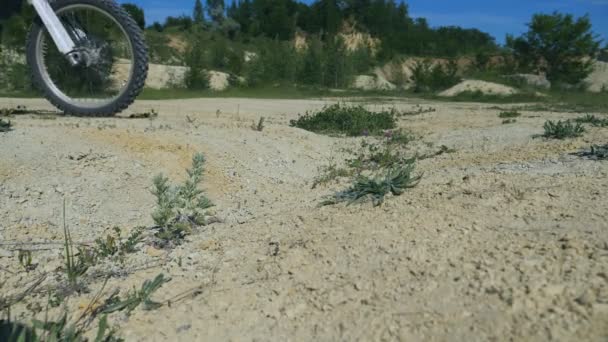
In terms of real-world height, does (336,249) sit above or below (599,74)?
below

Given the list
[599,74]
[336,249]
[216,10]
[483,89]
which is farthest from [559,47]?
[216,10]

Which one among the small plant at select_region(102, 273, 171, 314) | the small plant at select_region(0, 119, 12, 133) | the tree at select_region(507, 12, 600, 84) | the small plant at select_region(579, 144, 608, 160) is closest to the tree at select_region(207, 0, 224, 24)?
the tree at select_region(507, 12, 600, 84)

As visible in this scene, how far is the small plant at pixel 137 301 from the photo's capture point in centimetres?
201

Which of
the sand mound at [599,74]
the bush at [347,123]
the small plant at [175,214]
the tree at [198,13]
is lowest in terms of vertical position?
the small plant at [175,214]

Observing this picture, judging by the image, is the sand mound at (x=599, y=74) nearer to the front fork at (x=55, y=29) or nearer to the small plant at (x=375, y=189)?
the front fork at (x=55, y=29)

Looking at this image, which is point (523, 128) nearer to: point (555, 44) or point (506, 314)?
point (506, 314)

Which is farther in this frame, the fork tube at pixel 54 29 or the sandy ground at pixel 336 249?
the fork tube at pixel 54 29

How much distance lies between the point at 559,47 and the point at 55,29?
33.1 meters

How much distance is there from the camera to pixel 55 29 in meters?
5.76

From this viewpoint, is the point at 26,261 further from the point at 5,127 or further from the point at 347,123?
the point at 347,123

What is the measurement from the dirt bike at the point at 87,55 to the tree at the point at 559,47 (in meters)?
30.5

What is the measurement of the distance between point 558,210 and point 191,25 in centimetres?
5773

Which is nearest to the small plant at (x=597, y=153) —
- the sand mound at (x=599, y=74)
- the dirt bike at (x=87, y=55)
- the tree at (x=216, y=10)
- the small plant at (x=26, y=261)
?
the small plant at (x=26, y=261)

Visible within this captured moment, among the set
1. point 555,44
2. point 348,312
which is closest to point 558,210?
point 348,312
